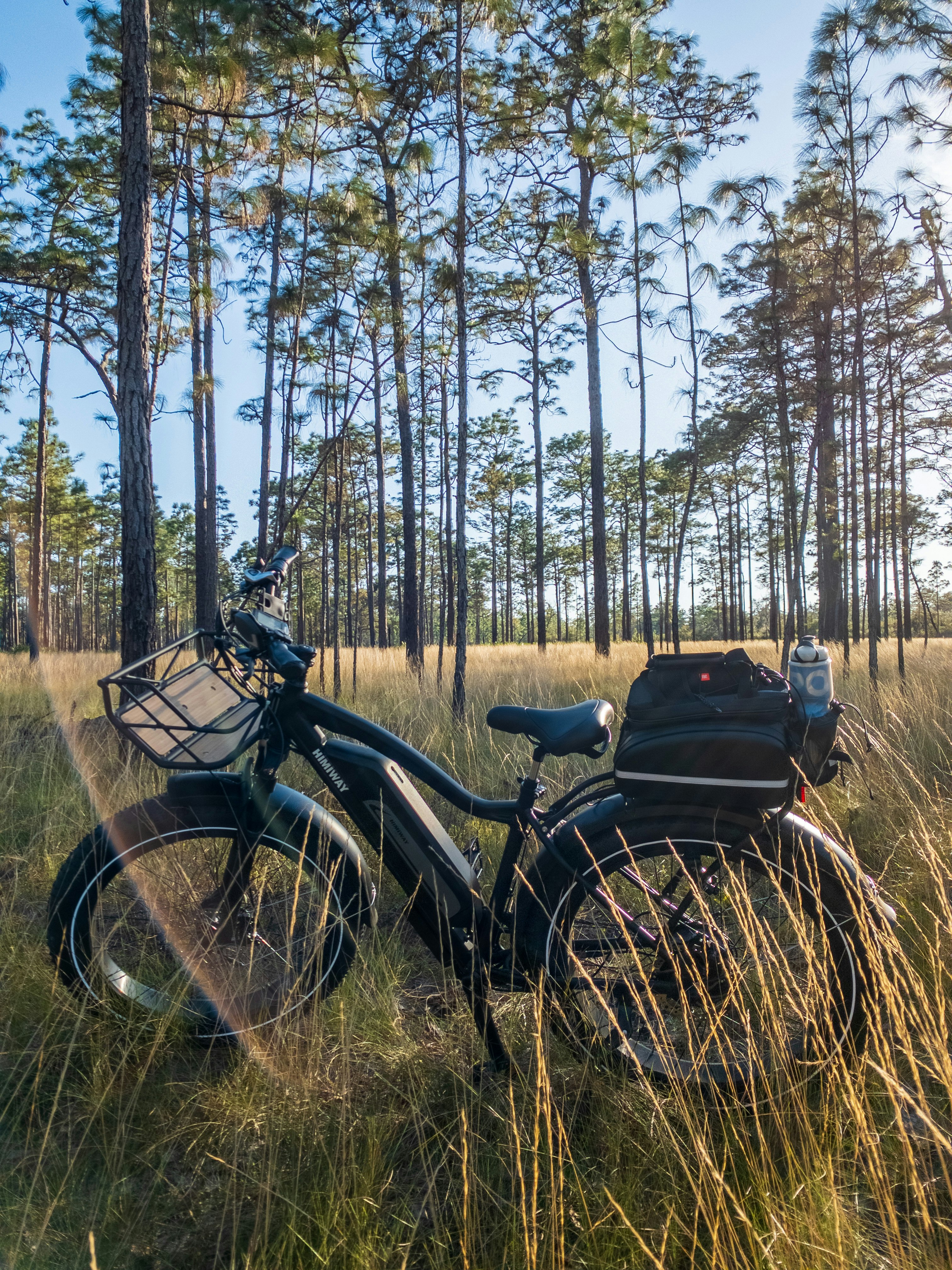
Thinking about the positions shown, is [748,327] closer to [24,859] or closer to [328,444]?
[328,444]

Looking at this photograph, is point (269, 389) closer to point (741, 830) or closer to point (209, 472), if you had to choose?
point (209, 472)

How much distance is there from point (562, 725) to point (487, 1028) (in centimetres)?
85

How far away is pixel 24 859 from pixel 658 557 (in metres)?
42.3

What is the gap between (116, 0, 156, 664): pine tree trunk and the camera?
4.98 m

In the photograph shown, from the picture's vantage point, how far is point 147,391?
5375 mm

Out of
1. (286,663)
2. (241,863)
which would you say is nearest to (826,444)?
(286,663)

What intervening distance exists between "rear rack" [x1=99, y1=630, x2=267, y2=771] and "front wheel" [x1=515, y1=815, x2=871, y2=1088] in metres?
0.94

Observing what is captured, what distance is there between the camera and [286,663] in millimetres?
1959

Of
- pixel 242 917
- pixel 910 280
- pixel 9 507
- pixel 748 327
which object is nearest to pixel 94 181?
pixel 242 917

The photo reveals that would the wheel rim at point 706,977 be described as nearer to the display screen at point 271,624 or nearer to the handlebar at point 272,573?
the display screen at point 271,624

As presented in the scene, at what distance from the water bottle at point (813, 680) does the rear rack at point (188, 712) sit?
1488mm

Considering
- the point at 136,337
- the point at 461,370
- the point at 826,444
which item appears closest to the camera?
the point at 136,337

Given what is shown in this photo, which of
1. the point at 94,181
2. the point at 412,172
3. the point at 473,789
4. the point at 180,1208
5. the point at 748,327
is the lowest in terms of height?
the point at 180,1208

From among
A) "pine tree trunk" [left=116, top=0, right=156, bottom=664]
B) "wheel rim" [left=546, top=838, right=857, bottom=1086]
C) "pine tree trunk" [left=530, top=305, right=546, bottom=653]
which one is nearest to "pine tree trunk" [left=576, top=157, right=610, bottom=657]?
"pine tree trunk" [left=530, top=305, right=546, bottom=653]
